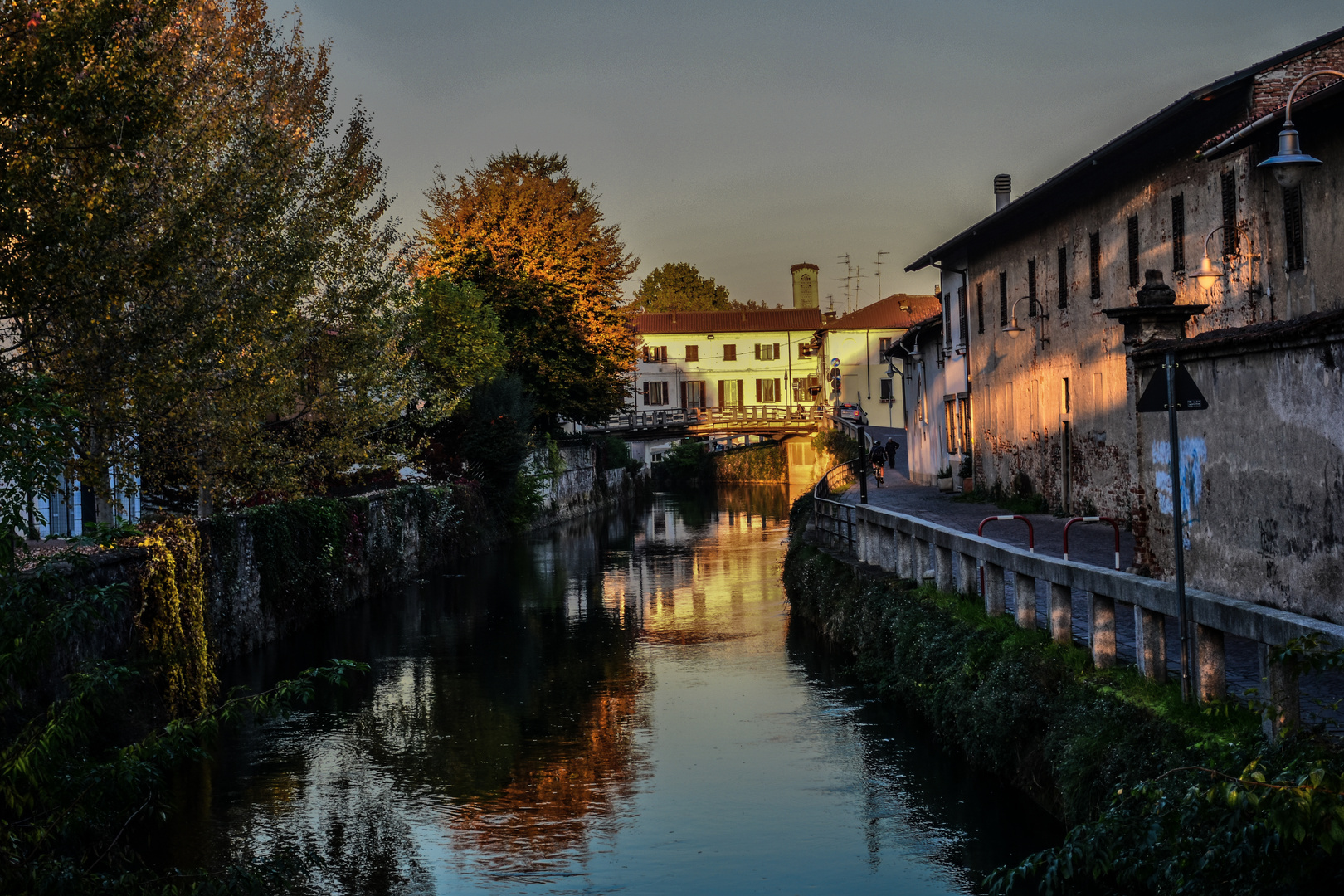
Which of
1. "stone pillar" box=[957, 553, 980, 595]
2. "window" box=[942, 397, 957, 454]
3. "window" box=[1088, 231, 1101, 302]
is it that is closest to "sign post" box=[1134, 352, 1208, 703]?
"stone pillar" box=[957, 553, 980, 595]

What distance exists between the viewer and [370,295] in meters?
25.4

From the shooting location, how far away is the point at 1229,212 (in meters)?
17.6

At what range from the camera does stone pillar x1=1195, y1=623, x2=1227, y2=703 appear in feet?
26.8

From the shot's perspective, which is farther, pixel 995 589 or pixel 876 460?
pixel 876 460

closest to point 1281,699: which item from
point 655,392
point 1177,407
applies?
point 1177,407

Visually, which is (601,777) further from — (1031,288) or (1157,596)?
(1031,288)

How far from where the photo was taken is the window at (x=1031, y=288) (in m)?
26.7

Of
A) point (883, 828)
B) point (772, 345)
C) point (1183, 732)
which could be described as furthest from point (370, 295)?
point (772, 345)

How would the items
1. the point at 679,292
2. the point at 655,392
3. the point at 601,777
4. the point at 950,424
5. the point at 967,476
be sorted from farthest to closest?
1. the point at 679,292
2. the point at 655,392
3. the point at 950,424
4. the point at 967,476
5. the point at 601,777

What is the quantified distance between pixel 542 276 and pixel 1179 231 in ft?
102

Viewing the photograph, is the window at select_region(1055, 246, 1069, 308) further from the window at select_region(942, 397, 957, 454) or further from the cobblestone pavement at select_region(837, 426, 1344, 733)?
the window at select_region(942, 397, 957, 454)

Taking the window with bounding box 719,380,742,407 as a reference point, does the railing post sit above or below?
below

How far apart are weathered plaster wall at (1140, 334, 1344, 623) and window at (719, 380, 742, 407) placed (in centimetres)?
7606

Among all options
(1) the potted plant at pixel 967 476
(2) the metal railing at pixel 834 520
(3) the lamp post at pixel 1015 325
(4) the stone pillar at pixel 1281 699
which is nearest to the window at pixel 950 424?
(1) the potted plant at pixel 967 476
